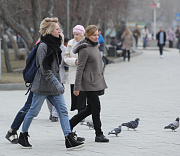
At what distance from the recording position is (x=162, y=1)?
104188 mm

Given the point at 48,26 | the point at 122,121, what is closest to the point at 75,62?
the point at 122,121

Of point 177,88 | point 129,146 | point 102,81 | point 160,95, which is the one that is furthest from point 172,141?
point 177,88

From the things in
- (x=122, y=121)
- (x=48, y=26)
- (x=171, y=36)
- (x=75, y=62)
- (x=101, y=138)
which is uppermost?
(x=48, y=26)

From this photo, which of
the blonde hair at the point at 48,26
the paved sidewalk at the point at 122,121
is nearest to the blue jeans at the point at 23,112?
the paved sidewalk at the point at 122,121

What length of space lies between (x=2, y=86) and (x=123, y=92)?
3.18m

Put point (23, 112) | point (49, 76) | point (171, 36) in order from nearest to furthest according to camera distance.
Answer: point (49, 76) → point (23, 112) → point (171, 36)

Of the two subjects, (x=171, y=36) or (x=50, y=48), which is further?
(x=171, y=36)

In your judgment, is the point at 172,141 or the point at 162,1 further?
the point at 162,1

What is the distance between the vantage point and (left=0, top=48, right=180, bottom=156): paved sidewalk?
6715mm

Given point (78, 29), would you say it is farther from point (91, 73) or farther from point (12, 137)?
point (12, 137)

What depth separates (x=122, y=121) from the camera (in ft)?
30.0

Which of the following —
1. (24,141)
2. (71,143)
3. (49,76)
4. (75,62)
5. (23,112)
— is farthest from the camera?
(75,62)

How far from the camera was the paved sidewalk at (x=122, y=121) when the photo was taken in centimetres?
671

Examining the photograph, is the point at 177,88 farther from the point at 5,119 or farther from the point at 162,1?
the point at 162,1
